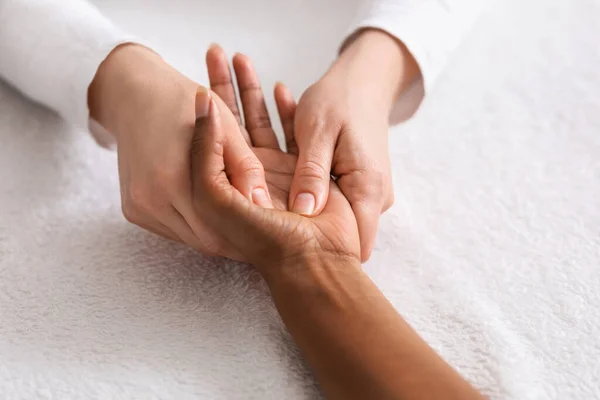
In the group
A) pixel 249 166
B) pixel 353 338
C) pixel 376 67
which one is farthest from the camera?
pixel 376 67

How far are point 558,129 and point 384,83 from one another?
217mm

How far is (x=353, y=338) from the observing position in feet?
1.49

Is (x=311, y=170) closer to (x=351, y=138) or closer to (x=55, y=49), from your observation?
(x=351, y=138)

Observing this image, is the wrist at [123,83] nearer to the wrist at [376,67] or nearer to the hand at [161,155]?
the hand at [161,155]

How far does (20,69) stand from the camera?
0.72 metres

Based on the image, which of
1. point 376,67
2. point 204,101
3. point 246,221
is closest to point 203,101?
point 204,101

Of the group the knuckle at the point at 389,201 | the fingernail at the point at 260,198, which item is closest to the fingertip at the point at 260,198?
the fingernail at the point at 260,198

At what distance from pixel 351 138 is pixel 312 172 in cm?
6

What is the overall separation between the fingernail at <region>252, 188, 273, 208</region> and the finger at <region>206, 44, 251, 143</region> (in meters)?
0.18

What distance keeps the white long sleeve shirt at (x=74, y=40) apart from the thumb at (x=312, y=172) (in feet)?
0.60

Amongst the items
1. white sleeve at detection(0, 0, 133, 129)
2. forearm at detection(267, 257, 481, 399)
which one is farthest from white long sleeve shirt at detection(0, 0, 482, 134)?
forearm at detection(267, 257, 481, 399)

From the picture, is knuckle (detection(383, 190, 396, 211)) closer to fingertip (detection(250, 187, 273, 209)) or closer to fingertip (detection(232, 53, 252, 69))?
fingertip (detection(250, 187, 273, 209))

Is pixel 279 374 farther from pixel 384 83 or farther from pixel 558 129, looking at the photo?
pixel 558 129

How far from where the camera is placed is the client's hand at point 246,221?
518mm
